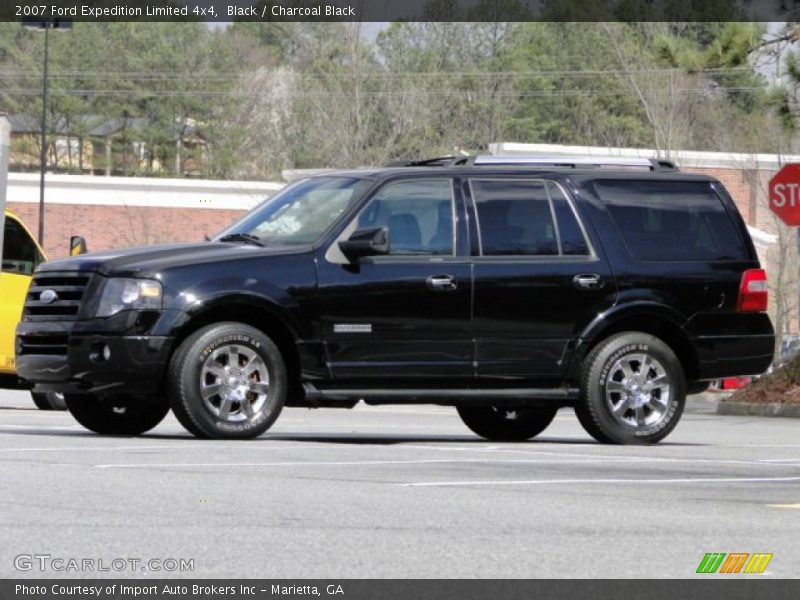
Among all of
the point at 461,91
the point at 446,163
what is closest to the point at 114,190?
the point at 461,91

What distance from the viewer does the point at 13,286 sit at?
71.1ft

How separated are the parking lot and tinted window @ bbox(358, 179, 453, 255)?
1463 millimetres

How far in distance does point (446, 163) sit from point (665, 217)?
1.73m

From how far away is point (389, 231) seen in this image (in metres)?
13.9

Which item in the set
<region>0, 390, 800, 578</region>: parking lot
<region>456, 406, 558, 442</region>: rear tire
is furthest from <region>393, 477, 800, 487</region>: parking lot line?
<region>456, 406, 558, 442</region>: rear tire

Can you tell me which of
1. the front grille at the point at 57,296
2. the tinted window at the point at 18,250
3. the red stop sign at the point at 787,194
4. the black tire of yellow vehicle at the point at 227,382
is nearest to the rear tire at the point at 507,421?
the black tire of yellow vehicle at the point at 227,382

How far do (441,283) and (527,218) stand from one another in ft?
3.17

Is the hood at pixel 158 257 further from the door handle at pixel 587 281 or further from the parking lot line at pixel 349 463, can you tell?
the parking lot line at pixel 349 463

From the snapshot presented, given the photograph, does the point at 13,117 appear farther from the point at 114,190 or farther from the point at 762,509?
the point at 762,509

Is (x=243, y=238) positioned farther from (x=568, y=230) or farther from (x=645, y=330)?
(x=645, y=330)

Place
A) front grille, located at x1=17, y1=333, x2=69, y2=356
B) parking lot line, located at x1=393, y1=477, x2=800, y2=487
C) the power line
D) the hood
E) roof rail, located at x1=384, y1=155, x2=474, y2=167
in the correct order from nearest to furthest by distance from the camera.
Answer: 1. parking lot line, located at x1=393, y1=477, x2=800, y2=487
2. the hood
3. front grille, located at x1=17, y1=333, x2=69, y2=356
4. roof rail, located at x1=384, y1=155, x2=474, y2=167
5. the power line

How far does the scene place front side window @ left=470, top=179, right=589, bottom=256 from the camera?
1427cm

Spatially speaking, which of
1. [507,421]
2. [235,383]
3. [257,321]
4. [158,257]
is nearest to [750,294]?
[507,421]

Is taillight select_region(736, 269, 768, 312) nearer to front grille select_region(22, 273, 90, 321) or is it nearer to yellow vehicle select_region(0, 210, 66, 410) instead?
front grille select_region(22, 273, 90, 321)
